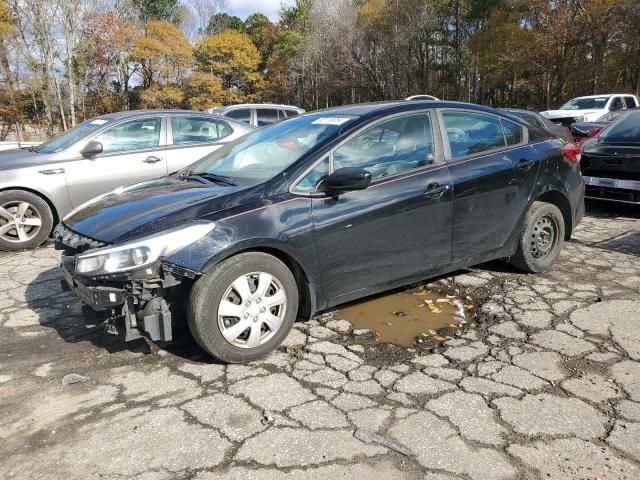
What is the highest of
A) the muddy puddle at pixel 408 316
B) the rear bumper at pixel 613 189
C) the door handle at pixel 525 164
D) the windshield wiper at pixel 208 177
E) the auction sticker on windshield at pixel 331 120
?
the auction sticker on windshield at pixel 331 120

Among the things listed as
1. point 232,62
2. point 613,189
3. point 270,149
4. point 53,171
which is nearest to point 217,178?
point 270,149

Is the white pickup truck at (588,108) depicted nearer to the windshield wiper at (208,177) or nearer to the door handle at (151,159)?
the door handle at (151,159)

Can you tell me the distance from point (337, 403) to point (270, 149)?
6.52ft

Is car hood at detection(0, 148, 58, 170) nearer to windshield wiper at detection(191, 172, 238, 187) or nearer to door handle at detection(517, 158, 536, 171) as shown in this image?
windshield wiper at detection(191, 172, 238, 187)

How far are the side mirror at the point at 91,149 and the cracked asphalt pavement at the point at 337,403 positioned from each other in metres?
2.65

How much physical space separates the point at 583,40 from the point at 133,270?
33.2 m

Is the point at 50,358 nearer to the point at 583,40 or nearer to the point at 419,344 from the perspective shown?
the point at 419,344

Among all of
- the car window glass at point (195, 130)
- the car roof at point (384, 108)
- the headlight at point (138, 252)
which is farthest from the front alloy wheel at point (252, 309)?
the car window glass at point (195, 130)

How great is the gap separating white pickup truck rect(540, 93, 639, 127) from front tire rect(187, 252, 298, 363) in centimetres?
1558

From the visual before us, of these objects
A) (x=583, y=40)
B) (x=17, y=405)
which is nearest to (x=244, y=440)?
(x=17, y=405)

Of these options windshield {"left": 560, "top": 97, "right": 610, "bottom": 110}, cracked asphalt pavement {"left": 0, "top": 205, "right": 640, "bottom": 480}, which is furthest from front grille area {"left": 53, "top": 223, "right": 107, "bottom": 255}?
windshield {"left": 560, "top": 97, "right": 610, "bottom": 110}

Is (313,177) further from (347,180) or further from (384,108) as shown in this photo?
(384,108)

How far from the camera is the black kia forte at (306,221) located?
300cm

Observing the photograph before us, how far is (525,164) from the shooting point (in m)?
4.45
